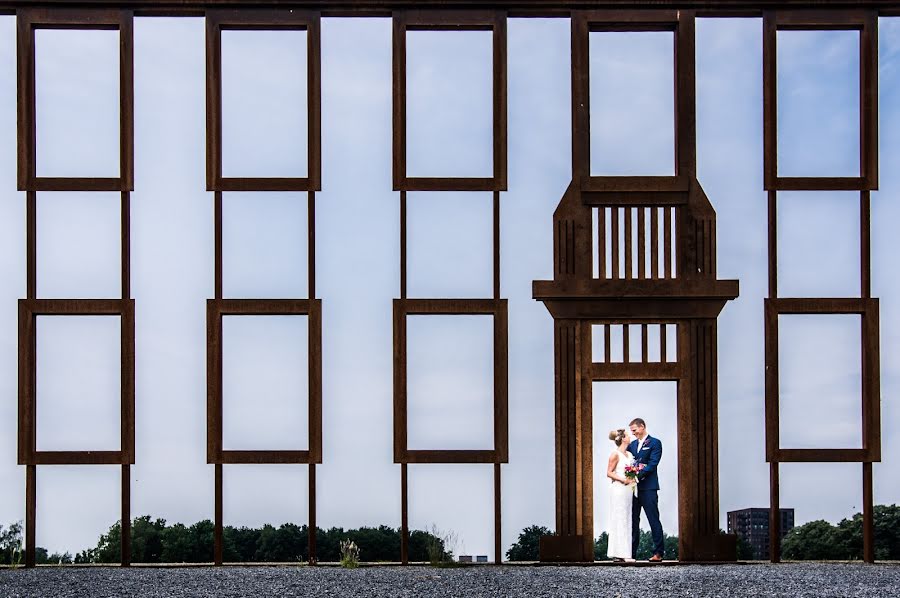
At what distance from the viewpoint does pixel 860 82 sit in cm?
1383

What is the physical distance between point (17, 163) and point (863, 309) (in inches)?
348

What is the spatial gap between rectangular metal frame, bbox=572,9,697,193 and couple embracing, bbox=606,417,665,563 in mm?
2412

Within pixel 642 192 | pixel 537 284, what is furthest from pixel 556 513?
pixel 642 192

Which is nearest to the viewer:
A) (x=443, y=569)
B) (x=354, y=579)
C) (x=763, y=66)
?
(x=354, y=579)

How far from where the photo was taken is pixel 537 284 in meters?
13.2

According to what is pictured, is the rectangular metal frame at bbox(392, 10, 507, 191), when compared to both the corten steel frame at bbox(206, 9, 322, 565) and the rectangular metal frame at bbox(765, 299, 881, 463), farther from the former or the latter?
the rectangular metal frame at bbox(765, 299, 881, 463)

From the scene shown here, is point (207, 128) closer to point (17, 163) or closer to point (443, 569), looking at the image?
point (17, 163)

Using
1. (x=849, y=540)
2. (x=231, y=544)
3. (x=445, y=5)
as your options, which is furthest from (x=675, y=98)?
(x=231, y=544)

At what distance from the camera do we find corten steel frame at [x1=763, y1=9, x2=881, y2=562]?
13.5m

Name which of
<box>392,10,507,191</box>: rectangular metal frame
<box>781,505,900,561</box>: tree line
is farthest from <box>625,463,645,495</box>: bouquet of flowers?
<box>392,10,507,191</box>: rectangular metal frame

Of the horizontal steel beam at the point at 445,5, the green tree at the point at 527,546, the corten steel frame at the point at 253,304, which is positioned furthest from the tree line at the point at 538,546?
the horizontal steel beam at the point at 445,5

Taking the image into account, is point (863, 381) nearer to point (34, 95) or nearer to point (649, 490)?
point (649, 490)

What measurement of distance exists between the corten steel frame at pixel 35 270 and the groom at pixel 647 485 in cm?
510

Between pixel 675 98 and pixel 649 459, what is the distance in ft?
12.2
